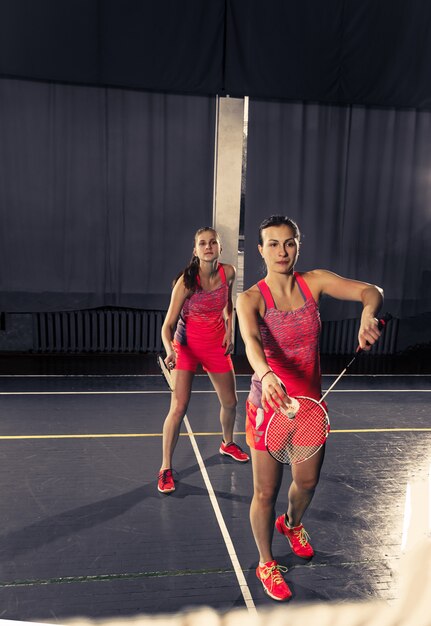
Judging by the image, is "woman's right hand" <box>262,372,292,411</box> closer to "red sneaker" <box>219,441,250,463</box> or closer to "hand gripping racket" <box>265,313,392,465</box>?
"hand gripping racket" <box>265,313,392,465</box>

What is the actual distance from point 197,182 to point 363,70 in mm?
2443

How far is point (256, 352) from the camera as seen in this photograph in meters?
2.17

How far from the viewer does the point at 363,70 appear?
6.71 meters

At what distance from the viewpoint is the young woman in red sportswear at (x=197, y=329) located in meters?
3.47

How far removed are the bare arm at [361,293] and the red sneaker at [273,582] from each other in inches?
45.4

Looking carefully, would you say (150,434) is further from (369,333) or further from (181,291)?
(369,333)

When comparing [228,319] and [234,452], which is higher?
[228,319]

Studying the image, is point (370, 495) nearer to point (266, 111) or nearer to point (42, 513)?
point (42, 513)

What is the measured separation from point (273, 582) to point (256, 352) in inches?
45.3

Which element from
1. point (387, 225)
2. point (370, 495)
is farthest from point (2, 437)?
point (387, 225)

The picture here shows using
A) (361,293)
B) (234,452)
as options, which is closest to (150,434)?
(234,452)

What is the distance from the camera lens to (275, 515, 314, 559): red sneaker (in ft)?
9.26

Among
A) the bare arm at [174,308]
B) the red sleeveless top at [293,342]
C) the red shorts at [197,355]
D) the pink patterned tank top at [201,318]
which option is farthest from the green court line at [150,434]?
the red sleeveless top at [293,342]

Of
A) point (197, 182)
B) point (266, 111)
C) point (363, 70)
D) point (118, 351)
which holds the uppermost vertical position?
point (363, 70)
